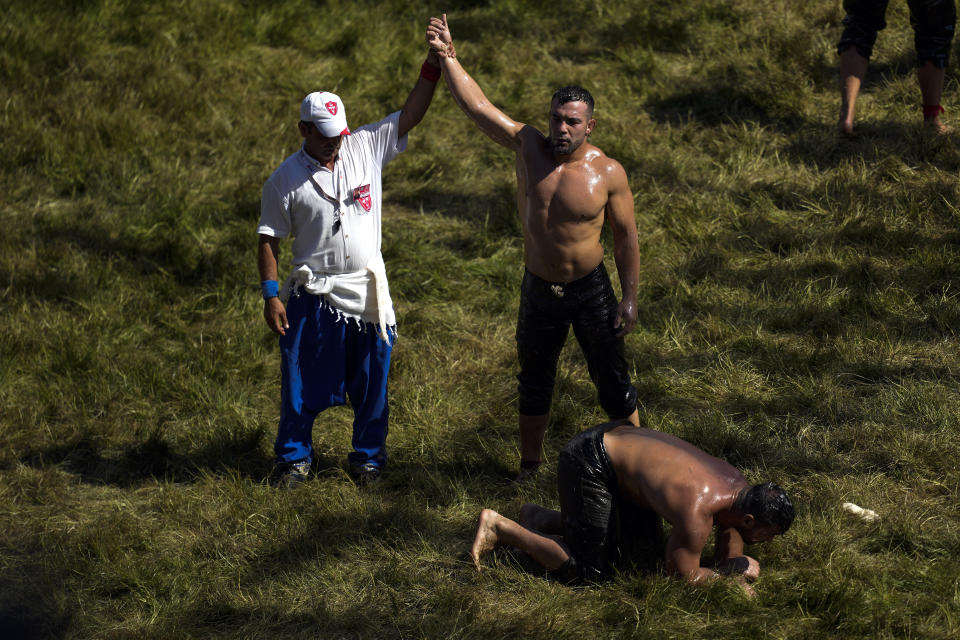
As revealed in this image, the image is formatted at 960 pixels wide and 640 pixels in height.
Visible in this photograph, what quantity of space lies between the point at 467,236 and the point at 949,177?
3208 mm

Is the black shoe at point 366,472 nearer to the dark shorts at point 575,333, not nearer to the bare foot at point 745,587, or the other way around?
the dark shorts at point 575,333

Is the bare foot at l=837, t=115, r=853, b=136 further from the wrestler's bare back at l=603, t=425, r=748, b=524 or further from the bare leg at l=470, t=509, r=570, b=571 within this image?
the bare leg at l=470, t=509, r=570, b=571

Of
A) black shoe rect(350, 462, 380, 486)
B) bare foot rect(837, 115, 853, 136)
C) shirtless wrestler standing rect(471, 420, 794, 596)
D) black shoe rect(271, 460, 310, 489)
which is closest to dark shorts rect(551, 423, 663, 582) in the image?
shirtless wrestler standing rect(471, 420, 794, 596)

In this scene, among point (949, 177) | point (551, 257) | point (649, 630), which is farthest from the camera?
point (949, 177)

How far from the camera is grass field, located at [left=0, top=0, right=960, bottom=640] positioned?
4.55m

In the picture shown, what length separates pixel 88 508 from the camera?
5.40 m

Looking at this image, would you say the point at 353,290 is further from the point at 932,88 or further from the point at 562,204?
the point at 932,88

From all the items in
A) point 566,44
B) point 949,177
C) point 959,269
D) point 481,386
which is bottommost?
point 481,386

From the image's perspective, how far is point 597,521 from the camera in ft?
14.4

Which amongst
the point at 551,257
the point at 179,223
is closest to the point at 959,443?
the point at 551,257

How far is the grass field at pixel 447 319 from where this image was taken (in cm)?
455

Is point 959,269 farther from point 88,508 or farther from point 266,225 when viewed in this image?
point 88,508

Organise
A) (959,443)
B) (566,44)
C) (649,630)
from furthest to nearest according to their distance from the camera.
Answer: (566,44)
(959,443)
(649,630)

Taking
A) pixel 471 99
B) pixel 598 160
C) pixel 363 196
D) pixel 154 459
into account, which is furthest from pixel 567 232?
pixel 154 459
